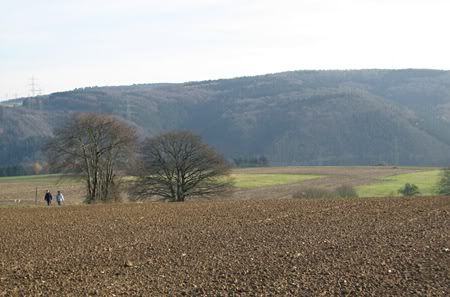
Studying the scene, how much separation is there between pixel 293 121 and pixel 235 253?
143 metres

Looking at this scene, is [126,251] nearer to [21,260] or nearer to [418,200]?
[21,260]

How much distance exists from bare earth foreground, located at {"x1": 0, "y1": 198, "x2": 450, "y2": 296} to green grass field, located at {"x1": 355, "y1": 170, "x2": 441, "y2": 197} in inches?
1281

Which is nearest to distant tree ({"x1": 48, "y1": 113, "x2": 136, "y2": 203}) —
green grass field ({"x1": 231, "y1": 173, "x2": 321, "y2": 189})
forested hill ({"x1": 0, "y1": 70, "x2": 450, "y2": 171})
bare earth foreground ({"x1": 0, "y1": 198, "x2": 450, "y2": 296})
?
bare earth foreground ({"x1": 0, "y1": 198, "x2": 450, "y2": 296})

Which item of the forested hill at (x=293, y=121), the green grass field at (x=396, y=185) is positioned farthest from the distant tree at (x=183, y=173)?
the forested hill at (x=293, y=121)

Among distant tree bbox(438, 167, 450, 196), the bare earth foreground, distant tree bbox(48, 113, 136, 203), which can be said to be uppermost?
distant tree bbox(48, 113, 136, 203)

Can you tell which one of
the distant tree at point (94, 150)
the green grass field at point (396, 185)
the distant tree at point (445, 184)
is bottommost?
the green grass field at point (396, 185)

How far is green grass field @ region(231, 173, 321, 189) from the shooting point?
7597 centimetres

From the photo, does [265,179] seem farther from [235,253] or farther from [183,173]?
[235,253]

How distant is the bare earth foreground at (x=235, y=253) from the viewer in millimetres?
13297

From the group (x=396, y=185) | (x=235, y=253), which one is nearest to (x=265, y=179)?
(x=396, y=185)

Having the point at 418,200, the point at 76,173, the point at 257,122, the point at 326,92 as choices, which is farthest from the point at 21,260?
the point at 326,92

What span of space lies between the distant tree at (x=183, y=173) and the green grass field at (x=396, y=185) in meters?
15.7

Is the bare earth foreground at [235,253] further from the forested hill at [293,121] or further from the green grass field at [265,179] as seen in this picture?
the forested hill at [293,121]

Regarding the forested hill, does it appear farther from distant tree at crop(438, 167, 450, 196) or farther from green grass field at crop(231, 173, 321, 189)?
distant tree at crop(438, 167, 450, 196)
